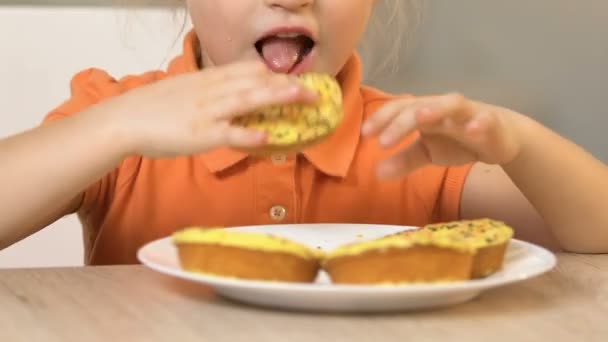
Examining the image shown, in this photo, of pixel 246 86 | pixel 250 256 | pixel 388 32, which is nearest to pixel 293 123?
pixel 246 86

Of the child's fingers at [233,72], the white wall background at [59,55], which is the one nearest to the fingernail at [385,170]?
the child's fingers at [233,72]

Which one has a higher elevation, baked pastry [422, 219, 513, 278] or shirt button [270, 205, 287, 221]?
baked pastry [422, 219, 513, 278]

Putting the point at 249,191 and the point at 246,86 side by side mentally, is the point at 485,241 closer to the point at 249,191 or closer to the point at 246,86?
the point at 246,86

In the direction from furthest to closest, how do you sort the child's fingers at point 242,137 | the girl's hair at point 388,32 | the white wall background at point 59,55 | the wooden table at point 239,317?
the girl's hair at point 388,32
the white wall background at point 59,55
the child's fingers at point 242,137
the wooden table at point 239,317

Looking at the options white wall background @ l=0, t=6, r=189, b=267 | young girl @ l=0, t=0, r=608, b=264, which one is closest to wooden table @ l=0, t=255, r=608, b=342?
young girl @ l=0, t=0, r=608, b=264

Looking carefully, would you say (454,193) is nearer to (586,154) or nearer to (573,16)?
(586,154)

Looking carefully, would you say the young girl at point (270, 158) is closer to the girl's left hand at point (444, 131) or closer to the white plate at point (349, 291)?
the girl's left hand at point (444, 131)

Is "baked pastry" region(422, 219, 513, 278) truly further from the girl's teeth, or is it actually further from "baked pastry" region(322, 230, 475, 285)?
the girl's teeth
